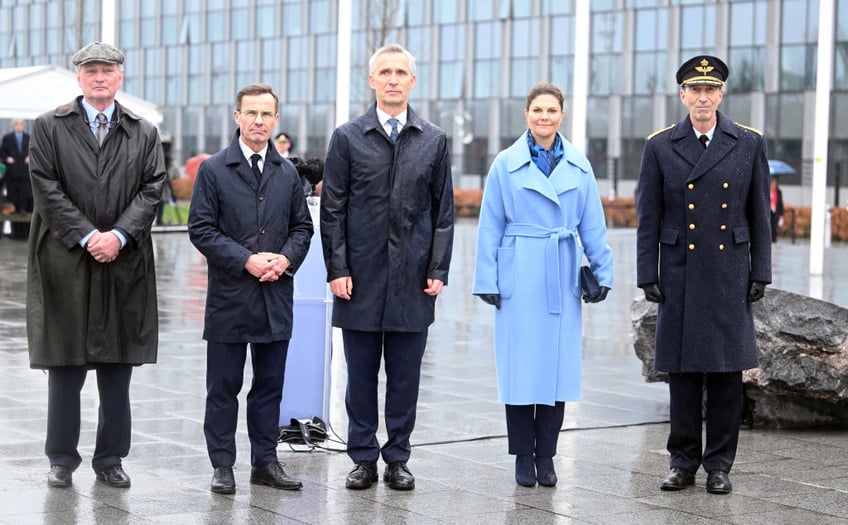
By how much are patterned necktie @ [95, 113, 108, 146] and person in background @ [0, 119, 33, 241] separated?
1950cm

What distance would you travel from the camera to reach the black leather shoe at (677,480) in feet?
23.6

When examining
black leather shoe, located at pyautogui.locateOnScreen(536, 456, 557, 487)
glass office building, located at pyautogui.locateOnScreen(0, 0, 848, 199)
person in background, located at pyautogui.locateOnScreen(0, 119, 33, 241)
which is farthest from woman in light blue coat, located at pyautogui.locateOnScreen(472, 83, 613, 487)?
glass office building, located at pyautogui.locateOnScreen(0, 0, 848, 199)

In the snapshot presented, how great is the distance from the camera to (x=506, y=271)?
284 inches

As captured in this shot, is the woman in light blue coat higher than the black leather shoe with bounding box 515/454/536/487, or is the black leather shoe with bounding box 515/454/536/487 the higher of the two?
the woman in light blue coat

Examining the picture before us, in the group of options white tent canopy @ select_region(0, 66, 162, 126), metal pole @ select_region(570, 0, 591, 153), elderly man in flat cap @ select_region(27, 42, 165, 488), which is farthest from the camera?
white tent canopy @ select_region(0, 66, 162, 126)

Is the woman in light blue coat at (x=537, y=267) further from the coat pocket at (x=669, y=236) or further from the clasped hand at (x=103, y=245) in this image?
the clasped hand at (x=103, y=245)

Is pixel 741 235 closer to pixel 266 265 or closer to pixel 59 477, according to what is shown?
pixel 266 265

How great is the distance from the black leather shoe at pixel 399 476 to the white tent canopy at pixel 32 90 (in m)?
19.3

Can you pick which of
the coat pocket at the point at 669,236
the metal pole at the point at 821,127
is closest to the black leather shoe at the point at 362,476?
the coat pocket at the point at 669,236

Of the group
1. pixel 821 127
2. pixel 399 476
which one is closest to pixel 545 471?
pixel 399 476

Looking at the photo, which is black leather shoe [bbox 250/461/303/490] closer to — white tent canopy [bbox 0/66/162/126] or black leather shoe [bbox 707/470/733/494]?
black leather shoe [bbox 707/470/733/494]

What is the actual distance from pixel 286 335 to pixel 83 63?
5.27 ft

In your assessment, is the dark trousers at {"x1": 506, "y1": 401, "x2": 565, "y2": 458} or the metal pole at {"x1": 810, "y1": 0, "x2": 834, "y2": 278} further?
the metal pole at {"x1": 810, "y1": 0, "x2": 834, "y2": 278}

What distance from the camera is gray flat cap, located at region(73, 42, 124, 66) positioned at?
22.9ft
